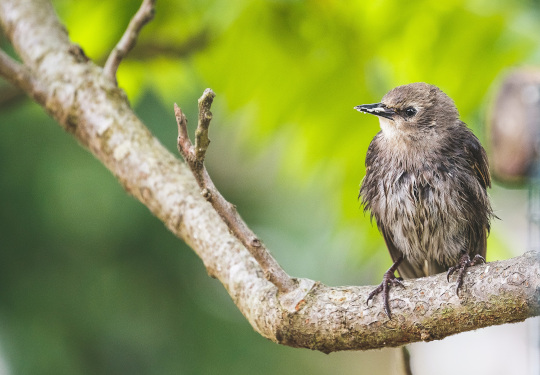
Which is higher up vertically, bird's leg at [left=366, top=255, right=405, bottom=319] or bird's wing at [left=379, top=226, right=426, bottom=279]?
bird's wing at [left=379, top=226, right=426, bottom=279]

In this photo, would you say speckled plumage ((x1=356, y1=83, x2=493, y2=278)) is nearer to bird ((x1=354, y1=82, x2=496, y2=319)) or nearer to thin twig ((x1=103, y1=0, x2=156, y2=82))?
bird ((x1=354, y1=82, x2=496, y2=319))

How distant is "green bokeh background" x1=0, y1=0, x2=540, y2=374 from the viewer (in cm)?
278

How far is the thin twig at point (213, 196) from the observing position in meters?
1.88

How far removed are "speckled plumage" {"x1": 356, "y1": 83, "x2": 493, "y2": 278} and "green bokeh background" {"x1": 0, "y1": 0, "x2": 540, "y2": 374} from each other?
219 millimetres

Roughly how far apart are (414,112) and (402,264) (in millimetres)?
823

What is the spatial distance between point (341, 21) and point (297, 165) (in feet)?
2.15

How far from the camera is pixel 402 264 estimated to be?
290 cm

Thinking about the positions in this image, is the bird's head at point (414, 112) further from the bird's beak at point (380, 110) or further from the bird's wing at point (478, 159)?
the bird's wing at point (478, 159)

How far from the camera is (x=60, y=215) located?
657 cm

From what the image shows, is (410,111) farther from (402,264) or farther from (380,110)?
(402,264)

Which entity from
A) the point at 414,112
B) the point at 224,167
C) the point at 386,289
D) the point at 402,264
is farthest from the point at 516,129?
the point at 224,167

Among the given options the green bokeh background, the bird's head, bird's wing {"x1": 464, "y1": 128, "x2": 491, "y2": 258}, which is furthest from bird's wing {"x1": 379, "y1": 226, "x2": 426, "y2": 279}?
the bird's head

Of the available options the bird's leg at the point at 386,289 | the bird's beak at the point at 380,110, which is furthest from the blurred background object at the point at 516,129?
the bird's leg at the point at 386,289

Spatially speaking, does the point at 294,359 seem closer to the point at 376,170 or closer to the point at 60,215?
the point at 60,215
